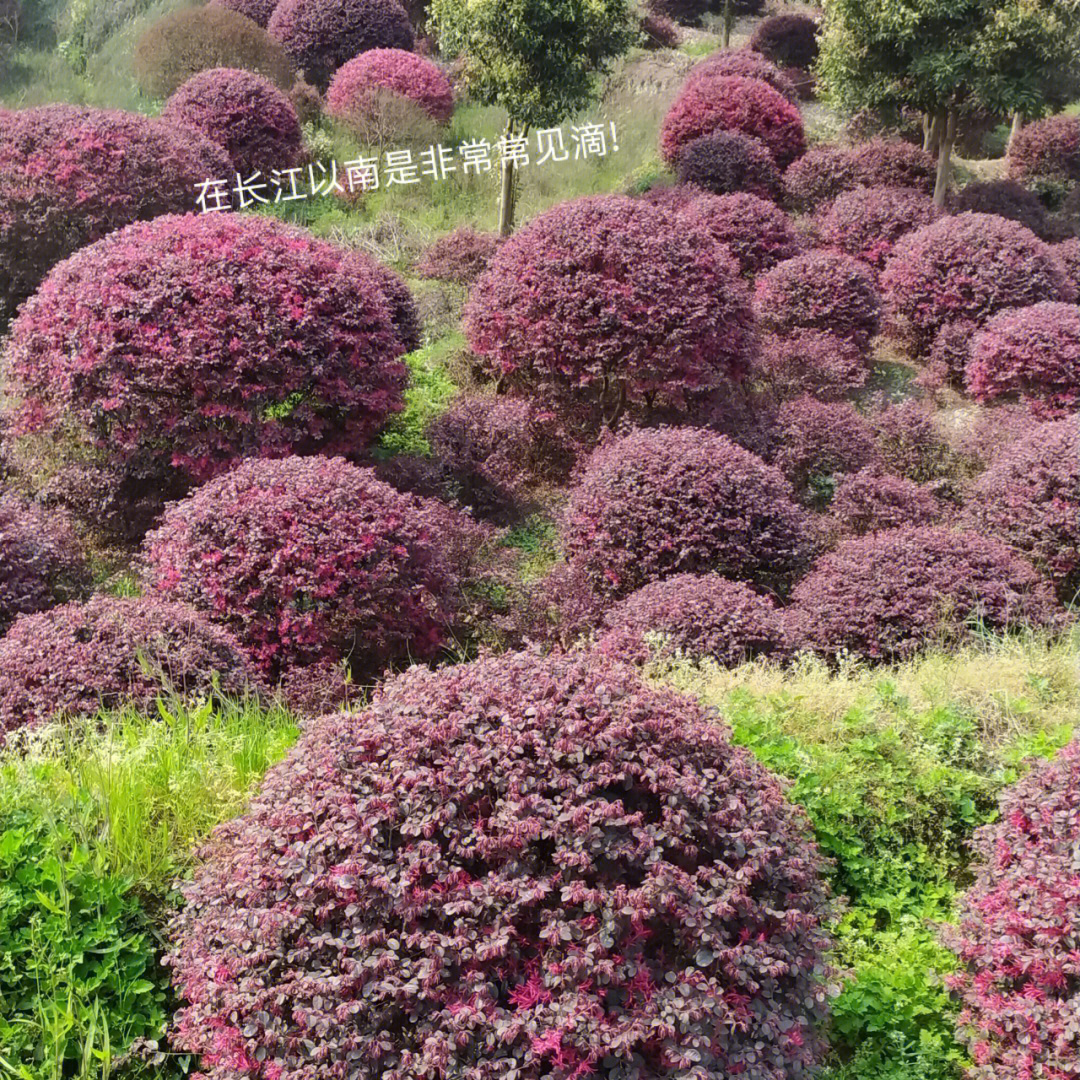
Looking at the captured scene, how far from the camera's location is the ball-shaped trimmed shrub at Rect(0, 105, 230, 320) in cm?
1008

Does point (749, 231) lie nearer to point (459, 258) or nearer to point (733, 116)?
point (459, 258)

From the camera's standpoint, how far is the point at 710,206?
12234 millimetres

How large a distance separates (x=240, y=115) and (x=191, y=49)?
3744mm

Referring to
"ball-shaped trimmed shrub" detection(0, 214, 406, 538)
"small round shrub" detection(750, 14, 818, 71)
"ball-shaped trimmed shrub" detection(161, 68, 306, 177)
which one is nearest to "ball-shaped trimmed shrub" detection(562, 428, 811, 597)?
"ball-shaped trimmed shrub" detection(0, 214, 406, 538)

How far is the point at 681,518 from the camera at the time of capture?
6.99 m

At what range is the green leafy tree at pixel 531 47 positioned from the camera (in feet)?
39.1

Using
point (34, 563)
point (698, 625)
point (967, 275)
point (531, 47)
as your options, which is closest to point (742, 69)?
point (531, 47)

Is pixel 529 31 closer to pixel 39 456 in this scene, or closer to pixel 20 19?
pixel 39 456

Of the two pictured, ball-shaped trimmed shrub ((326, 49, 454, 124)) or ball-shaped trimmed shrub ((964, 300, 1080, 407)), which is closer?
ball-shaped trimmed shrub ((964, 300, 1080, 407))

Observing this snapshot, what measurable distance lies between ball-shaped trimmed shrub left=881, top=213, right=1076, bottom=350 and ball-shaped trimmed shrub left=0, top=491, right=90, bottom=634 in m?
8.05

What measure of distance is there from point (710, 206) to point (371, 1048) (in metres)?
11.0

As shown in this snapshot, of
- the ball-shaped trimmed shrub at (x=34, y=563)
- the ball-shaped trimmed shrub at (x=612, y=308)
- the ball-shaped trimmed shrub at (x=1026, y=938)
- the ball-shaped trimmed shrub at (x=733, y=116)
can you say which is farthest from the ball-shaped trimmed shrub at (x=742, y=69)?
the ball-shaped trimmed shrub at (x=1026, y=938)

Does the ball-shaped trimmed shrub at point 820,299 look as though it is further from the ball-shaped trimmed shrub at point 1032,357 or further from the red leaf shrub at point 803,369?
the ball-shaped trimmed shrub at point 1032,357

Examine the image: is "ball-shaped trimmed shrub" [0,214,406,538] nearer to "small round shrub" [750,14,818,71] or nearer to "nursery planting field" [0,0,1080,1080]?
"nursery planting field" [0,0,1080,1080]
